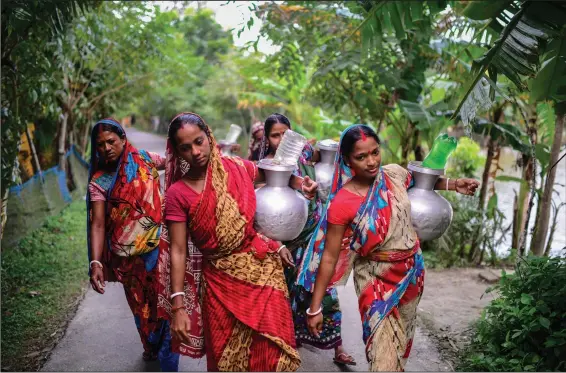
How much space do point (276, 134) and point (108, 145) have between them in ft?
3.89

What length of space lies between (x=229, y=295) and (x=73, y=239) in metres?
5.99

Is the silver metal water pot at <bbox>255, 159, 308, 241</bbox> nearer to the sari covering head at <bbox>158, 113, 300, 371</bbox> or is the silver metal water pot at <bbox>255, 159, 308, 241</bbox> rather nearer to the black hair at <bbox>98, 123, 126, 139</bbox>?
the sari covering head at <bbox>158, 113, 300, 371</bbox>

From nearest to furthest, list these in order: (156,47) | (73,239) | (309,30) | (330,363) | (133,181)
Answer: (133,181)
(330,363)
(309,30)
(73,239)
(156,47)

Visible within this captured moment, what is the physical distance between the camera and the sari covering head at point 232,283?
2904 millimetres

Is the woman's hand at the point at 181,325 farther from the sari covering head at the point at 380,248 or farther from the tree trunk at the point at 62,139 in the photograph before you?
→ the tree trunk at the point at 62,139

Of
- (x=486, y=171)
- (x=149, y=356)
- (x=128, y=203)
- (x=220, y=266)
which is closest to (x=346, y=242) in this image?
(x=220, y=266)

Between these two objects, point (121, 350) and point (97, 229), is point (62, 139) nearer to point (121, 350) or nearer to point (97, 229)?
point (121, 350)

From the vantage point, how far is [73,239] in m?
8.28

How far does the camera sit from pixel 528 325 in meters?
3.61

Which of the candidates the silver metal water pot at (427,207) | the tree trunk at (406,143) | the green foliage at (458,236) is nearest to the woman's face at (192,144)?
the silver metal water pot at (427,207)

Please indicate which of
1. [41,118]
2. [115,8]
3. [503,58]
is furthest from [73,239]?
[503,58]

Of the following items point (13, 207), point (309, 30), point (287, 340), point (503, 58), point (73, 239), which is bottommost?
point (73, 239)

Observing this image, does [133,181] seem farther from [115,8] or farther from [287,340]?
[115,8]

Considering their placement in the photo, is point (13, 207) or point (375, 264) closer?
point (375, 264)
